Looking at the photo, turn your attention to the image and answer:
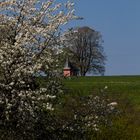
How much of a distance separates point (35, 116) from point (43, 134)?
71cm

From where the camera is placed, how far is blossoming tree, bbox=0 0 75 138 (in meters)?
9.75

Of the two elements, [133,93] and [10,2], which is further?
[133,93]

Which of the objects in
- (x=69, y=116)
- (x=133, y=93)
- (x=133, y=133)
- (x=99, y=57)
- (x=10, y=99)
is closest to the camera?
(x=10, y=99)

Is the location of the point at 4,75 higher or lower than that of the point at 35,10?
lower

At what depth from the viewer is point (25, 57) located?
33.2 feet

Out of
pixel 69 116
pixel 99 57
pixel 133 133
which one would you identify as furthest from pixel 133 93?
pixel 99 57

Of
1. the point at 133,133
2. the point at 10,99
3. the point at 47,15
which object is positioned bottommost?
the point at 133,133

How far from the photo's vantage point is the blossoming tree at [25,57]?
975 cm

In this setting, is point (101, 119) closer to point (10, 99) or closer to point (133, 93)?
point (10, 99)

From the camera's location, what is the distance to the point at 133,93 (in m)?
44.9

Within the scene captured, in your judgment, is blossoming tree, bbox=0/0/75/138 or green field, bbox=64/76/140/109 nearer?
blossoming tree, bbox=0/0/75/138

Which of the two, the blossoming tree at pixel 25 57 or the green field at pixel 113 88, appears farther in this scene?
the green field at pixel 113 88

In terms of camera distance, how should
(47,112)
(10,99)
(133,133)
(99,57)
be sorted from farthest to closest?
1. (99,57)
2. (133,133)
3. (47,112)
4. (10,99)

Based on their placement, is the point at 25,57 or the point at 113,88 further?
the point at 113,88
